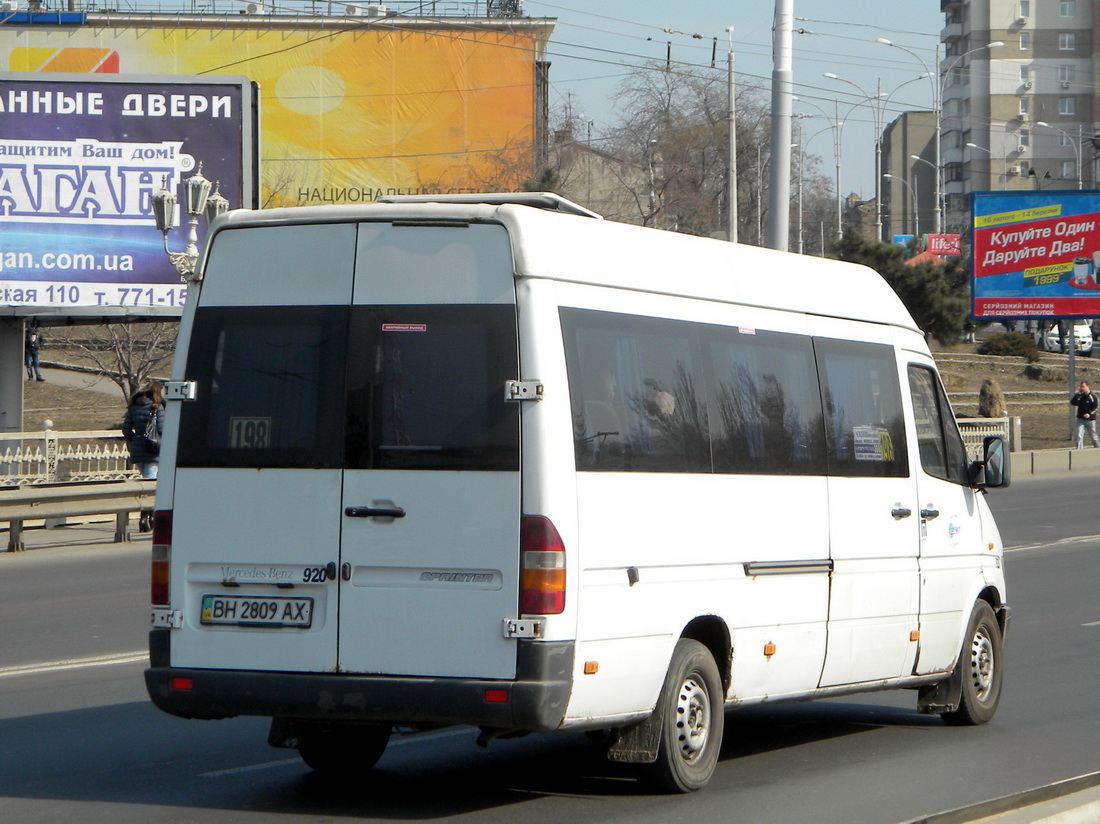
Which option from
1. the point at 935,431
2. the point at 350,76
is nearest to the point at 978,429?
the point at 935,431

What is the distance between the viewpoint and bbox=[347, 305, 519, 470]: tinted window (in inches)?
235

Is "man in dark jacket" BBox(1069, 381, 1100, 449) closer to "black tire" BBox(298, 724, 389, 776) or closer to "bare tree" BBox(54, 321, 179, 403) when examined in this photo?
"bare tree" BBox(54, 321, 179, 403)

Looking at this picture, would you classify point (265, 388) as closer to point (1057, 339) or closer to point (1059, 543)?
point (1059, 543)

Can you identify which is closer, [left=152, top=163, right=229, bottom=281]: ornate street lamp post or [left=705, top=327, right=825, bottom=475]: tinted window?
[left=705, top=327, right=825, bottom=475]: tinted window

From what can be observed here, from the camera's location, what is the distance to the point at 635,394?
6.46 meters

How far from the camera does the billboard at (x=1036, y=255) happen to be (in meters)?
43.1

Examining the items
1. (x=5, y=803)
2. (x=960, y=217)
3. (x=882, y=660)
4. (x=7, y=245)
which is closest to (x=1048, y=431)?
(x=7, y=245)

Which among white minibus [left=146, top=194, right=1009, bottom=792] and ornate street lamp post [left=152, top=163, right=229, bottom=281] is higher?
ornate street lamp post [left=152, top=163, right=229, bottom=281]

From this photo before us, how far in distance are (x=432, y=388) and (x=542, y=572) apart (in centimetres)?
86

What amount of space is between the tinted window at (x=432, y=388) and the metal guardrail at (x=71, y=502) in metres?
12.7

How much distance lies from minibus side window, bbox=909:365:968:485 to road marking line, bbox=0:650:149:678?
534 cm

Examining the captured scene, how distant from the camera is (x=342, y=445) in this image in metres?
6.14

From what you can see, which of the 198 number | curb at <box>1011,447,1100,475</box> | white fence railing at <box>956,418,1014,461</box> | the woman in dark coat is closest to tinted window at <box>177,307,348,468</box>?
the 198 number

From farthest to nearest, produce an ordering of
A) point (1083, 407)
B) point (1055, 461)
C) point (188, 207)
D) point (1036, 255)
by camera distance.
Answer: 1. point (1036, 255)
2. point (1083, 407)
3. point (1055, 461)
4. point (188, 207)
